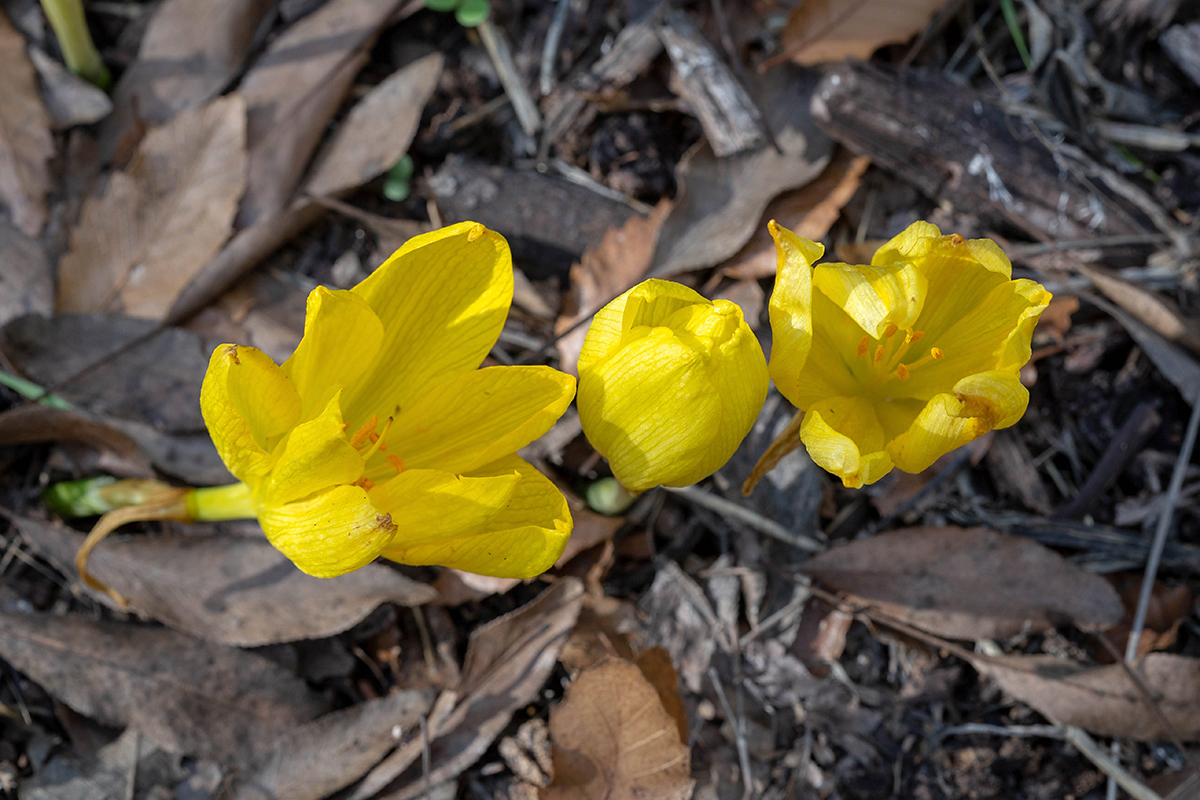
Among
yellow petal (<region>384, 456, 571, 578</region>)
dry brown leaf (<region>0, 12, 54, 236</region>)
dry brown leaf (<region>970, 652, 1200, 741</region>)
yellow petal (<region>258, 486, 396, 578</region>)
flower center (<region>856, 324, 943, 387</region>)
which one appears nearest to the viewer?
yellow petal (<region>258, 486, 396, 578</region>)

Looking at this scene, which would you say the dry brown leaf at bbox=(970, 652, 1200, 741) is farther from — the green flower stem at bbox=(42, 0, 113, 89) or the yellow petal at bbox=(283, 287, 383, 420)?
the green flower stem at bbox=(42, 0, 113, 89)

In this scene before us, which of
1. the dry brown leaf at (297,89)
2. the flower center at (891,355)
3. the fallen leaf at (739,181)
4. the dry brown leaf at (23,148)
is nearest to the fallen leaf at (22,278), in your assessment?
the dry brown leaf at (23,148)

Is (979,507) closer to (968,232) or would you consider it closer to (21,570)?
(968,232)

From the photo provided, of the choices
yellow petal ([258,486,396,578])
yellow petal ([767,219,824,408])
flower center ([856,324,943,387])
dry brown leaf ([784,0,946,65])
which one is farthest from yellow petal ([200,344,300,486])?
dry brown leaf ([784,0,946,65])

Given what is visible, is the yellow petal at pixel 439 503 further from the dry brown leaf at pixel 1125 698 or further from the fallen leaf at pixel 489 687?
the dry brown leaf at pixel 1125 698

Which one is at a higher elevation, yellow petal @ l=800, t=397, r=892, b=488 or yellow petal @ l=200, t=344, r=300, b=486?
yellow petal @ l=200, t=344, r=300, b=486

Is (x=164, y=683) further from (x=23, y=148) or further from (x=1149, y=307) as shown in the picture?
(x=1149, y=307)

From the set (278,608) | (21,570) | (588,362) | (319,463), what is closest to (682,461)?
(588,362)
